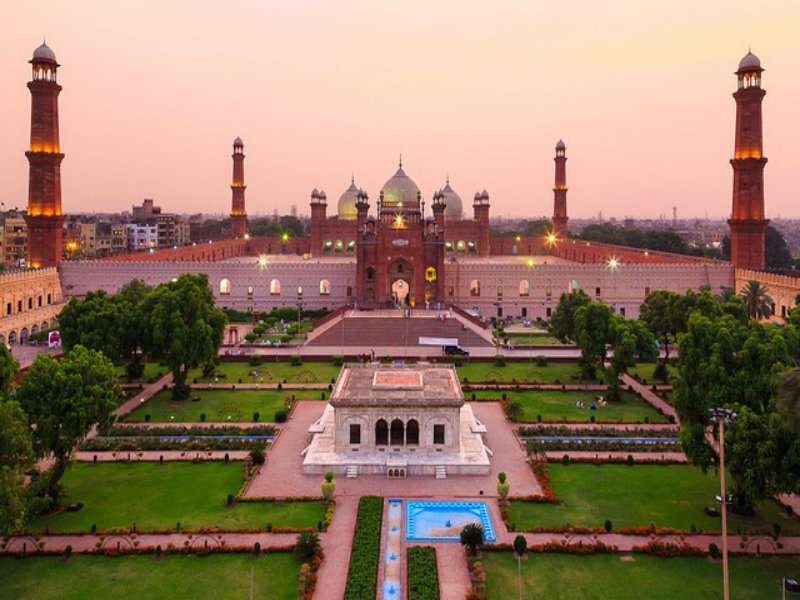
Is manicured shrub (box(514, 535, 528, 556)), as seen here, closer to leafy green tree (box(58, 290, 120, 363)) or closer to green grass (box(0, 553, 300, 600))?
green grass (box(0, 553, 300, 600))

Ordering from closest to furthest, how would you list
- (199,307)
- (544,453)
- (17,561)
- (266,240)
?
(17,561), (544,453), (199,307), (266,240)

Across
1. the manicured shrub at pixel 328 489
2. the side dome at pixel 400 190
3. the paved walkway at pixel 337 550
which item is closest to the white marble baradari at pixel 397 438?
the manicured shrub at pixel 328 489

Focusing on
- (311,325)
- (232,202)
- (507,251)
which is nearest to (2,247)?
(232,202)

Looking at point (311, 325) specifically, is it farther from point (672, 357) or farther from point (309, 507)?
point (309, 507)

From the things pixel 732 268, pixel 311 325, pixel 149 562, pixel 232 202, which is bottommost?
pixel 149 562

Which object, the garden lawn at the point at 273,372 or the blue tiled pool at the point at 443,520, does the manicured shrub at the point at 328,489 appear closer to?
the blue tiled pool at the point at 443,520

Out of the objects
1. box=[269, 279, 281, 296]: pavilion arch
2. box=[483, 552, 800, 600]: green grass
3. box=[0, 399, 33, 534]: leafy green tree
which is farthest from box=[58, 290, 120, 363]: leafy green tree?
box=[269, 279, 281, 296]: pavilion arch
